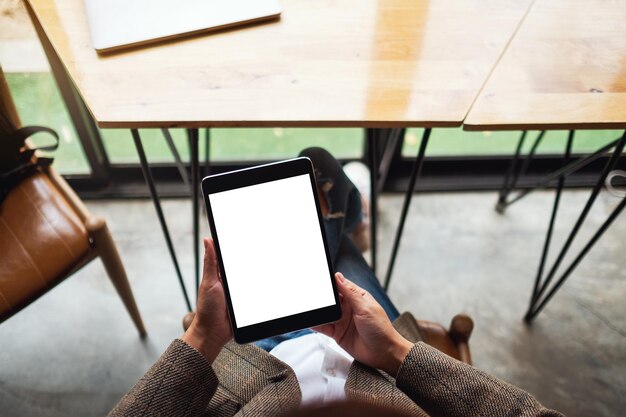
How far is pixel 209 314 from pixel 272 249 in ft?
0.44

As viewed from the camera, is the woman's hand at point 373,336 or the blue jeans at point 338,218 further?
the blue jeans at point 338,218

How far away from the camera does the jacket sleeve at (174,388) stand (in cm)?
62

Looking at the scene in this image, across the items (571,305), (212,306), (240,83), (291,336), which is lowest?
(571,305)

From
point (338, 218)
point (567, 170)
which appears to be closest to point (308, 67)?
point (338, 218)

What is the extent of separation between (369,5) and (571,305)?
1064 millimetres

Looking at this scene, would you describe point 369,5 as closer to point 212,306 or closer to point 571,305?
point 212,306

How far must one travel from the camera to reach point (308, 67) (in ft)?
2.87

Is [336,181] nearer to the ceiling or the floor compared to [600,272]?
nearer to the ceiling

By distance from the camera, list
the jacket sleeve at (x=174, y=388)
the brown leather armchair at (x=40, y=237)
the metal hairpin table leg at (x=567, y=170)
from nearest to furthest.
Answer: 1. the jacket sleeve at (x=174, y=388)
2. the brown leather armchair at (x=40, y=237)
3. the metal hairpin table leg at (x=567, y=170)

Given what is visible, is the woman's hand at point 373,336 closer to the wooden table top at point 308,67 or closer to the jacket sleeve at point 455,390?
the jacket sleeve at point 455,390

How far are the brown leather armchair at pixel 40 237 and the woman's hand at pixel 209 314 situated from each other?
0.40 meters

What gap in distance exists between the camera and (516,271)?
1.52 meters

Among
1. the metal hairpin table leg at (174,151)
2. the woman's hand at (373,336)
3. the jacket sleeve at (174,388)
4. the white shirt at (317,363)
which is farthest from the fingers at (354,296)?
the metal hairpin table leg at (174,151)

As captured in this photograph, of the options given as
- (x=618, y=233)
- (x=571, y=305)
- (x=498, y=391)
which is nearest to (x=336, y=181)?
(x=498, y=391)
